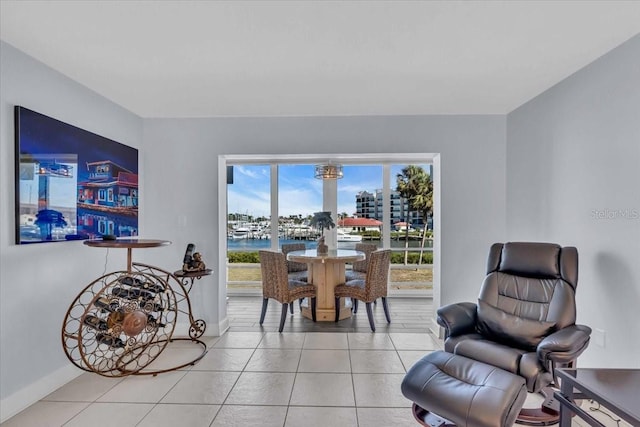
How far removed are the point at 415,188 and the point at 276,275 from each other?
9.46ft

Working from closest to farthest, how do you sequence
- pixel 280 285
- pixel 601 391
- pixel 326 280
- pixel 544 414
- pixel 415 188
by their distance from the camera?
pixel 601 391 < pixel 544 414 < pixel 280 285 < pixel 326 280 < pixel 415 188

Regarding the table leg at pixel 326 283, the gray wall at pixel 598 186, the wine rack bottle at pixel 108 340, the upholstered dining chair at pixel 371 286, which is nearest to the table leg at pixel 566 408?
the gray wall at pixel 598 186

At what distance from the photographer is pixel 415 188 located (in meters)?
5.40

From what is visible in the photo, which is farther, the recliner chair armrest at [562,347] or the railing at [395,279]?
the railing at [395,279]

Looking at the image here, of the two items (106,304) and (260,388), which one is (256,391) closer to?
(260,388)

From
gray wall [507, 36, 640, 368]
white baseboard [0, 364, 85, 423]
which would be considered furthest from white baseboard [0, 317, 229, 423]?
gray wall [507, 36, 640, 368]

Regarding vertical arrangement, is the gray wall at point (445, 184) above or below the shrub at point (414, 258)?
above

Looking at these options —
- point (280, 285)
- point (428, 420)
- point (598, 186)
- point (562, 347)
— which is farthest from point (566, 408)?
point (280, 285)

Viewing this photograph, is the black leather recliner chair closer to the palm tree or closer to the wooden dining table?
the wooden dining table

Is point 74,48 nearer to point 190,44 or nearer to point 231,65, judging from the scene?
point 190,44

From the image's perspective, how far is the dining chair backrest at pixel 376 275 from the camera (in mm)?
3781

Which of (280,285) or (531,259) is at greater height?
(531,259)

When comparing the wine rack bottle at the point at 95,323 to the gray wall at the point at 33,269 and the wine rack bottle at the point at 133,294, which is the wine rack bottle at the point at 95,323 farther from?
the gray wall at the point at 33,269

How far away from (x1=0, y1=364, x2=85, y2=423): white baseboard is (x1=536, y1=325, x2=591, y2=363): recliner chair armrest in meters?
3.44
